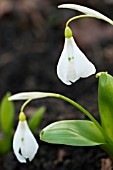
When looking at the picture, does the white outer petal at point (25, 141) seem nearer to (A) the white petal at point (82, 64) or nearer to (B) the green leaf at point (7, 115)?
(A) the white petal at point (82, 64)

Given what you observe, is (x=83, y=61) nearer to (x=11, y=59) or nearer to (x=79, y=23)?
(x=11, y=59)

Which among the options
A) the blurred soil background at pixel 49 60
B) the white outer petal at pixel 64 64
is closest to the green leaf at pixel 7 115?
the blurred soil background at pixel 49 60

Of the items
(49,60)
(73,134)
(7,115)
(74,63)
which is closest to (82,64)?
(74,63)

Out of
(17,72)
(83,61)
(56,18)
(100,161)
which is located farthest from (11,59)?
(83,61)

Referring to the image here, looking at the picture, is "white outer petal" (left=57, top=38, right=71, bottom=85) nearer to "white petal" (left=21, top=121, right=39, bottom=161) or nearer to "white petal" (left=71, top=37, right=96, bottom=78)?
"white petal" (left=71, top=37, right=96, bottom=78)

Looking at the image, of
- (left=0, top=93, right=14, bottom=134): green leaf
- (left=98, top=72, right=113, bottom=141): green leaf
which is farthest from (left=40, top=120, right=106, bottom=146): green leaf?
(left=0, top=93, right=14, bottom=134): green leaf

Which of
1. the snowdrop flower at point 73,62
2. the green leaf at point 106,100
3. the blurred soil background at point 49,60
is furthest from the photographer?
the blurred soil background at point 49,60
